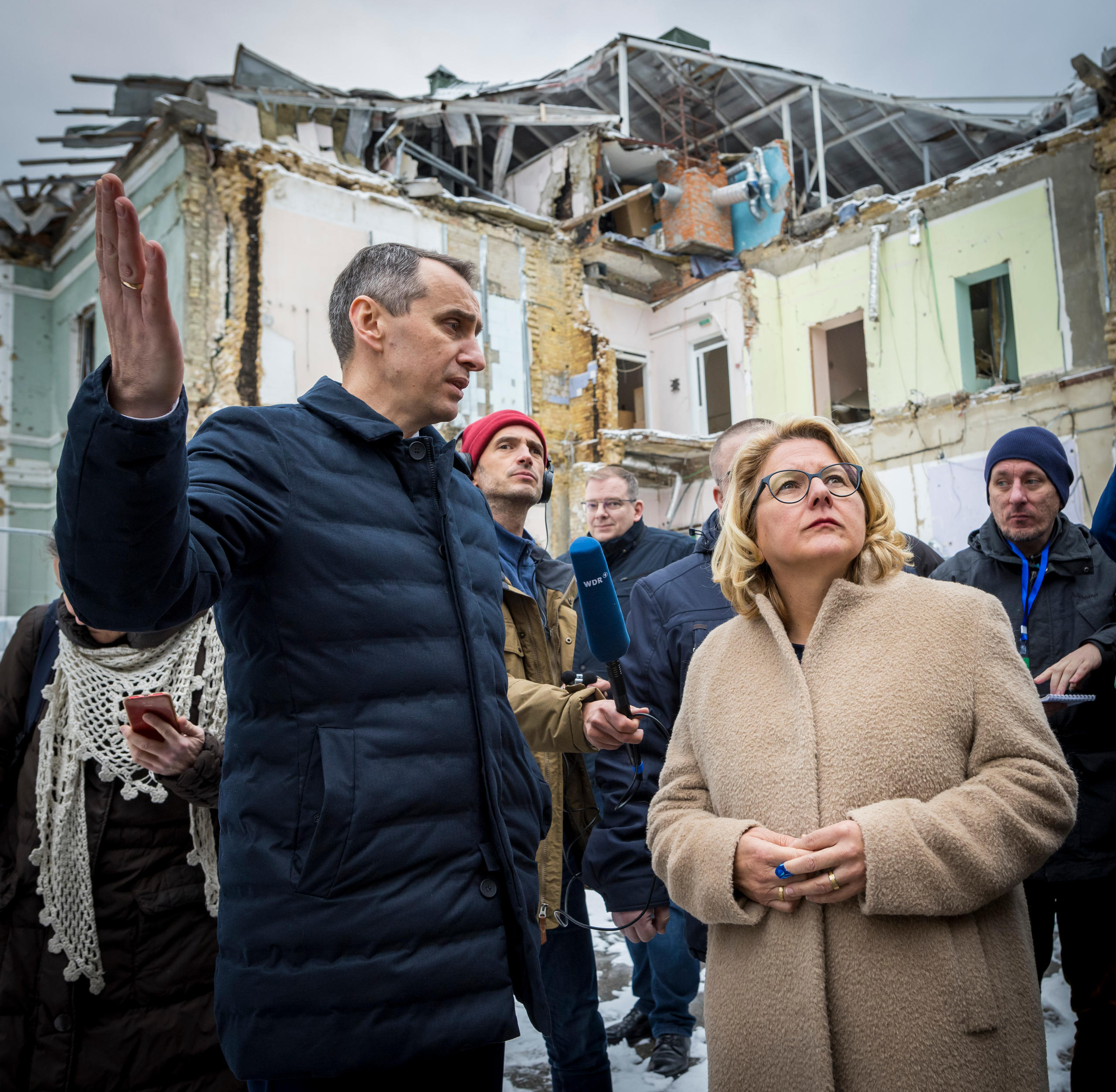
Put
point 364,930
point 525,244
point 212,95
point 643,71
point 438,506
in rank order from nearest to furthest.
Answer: point 364,930
point 438,506
point 212,95
point 525,244
point 643,71

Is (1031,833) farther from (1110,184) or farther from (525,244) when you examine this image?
(525,244)

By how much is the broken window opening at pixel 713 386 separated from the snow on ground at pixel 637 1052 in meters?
14.0

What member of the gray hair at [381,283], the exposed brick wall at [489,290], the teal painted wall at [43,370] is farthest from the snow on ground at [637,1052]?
the teal painted wall at [43,370]

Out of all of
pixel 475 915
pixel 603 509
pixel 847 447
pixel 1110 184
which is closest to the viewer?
pixel 475 915

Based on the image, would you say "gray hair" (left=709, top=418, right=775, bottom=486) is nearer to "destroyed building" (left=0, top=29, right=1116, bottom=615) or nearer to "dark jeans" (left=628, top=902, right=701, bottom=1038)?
"dark jeans" (left=628, top=902, right=701, bottom=1038)

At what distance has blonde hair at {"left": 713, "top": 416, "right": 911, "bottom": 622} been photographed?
2324 mm

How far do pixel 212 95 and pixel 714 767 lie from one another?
1572cm

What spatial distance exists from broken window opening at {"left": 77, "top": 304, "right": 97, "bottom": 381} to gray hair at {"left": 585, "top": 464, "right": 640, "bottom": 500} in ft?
46.2

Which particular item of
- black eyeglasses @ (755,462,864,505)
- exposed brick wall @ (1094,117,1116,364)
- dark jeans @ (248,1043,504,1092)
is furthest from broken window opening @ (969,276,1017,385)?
dark jeans @ (248,1043,504,1092)

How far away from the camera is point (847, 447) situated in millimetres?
2486

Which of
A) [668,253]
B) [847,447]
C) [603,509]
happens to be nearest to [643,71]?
A: [668,253]

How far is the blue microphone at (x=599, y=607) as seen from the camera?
7.34 feet

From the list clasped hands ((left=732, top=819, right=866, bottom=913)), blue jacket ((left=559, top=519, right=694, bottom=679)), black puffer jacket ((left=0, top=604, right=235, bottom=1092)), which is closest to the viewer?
clasped hands ((left=732, top=819, right=866, bottom=913))

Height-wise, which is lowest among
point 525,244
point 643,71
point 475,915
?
point 475,915
